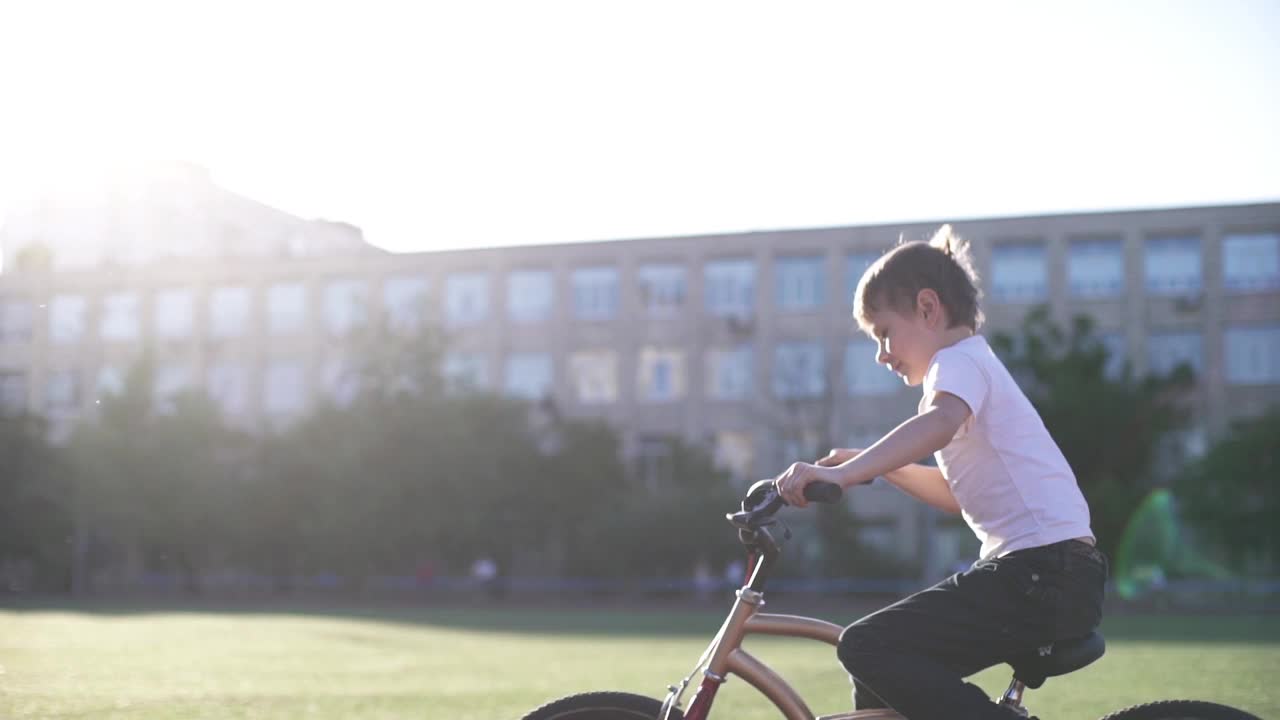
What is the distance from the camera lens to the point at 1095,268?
61.7 metres

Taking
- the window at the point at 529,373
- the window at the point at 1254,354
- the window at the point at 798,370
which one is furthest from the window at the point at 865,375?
the window at the point at 529,373

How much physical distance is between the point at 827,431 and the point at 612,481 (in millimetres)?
10004

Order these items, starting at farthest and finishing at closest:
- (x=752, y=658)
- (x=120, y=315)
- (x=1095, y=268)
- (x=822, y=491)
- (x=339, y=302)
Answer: (x=120, y=315), (x=339, y=302), (x=1095, y=268), (x=752, y=658), (x=822, y=491)

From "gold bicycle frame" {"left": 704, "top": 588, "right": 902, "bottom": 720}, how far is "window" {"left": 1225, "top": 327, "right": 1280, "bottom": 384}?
6108 cm

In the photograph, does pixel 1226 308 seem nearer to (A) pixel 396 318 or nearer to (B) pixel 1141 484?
(B) pixel 1141 484

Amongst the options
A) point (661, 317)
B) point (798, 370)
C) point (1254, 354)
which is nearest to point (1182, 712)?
point (798, 370)

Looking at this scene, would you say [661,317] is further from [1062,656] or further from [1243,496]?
[1062,656]

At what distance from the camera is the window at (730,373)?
214 ft

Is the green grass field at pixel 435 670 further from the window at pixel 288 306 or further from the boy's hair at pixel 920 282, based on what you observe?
the window at pixel 288 306

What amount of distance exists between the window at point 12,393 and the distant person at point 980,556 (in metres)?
52.4

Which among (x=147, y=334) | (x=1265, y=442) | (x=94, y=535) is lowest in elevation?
(x=94, y=535)

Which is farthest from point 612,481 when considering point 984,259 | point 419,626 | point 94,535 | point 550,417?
point 419,626

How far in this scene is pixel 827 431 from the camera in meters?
54.7

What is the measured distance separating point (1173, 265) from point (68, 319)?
5055 centimetres
